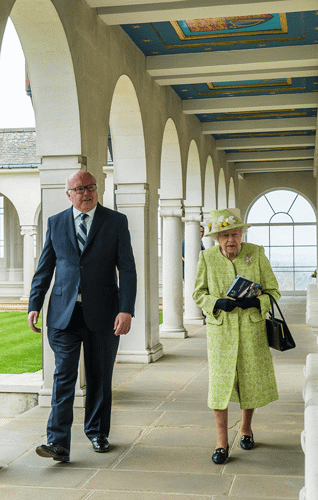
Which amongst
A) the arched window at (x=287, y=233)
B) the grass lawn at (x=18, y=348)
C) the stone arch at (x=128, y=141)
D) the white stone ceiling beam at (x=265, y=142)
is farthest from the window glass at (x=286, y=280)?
the stone arch at (x=128, y=141)

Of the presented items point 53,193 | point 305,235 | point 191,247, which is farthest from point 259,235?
point 53,193

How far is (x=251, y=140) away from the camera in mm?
15570

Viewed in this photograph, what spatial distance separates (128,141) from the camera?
341 inches

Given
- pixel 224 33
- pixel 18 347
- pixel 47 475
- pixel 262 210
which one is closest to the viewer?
pixel 47 475

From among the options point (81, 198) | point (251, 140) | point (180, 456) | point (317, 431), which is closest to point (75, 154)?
point (81, 198)

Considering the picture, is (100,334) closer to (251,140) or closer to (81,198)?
(81,198)

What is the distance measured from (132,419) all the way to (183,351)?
4.13m

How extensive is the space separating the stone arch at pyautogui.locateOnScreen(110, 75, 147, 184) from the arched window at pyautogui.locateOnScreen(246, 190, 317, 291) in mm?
15877

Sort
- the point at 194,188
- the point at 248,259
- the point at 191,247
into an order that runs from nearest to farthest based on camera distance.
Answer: the point at 248,259 < the point at 191,247 < the point at 194,188

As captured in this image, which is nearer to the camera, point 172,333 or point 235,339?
point 235,339

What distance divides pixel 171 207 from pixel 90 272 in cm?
705

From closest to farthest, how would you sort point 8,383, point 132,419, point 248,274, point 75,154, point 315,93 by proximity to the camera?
point 248,274 → point 132,419 → point 75,154 → point 8,383 → point 315,93

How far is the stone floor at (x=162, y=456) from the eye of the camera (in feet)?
12.6

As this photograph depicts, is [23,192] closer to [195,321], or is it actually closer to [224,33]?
[195,321]
